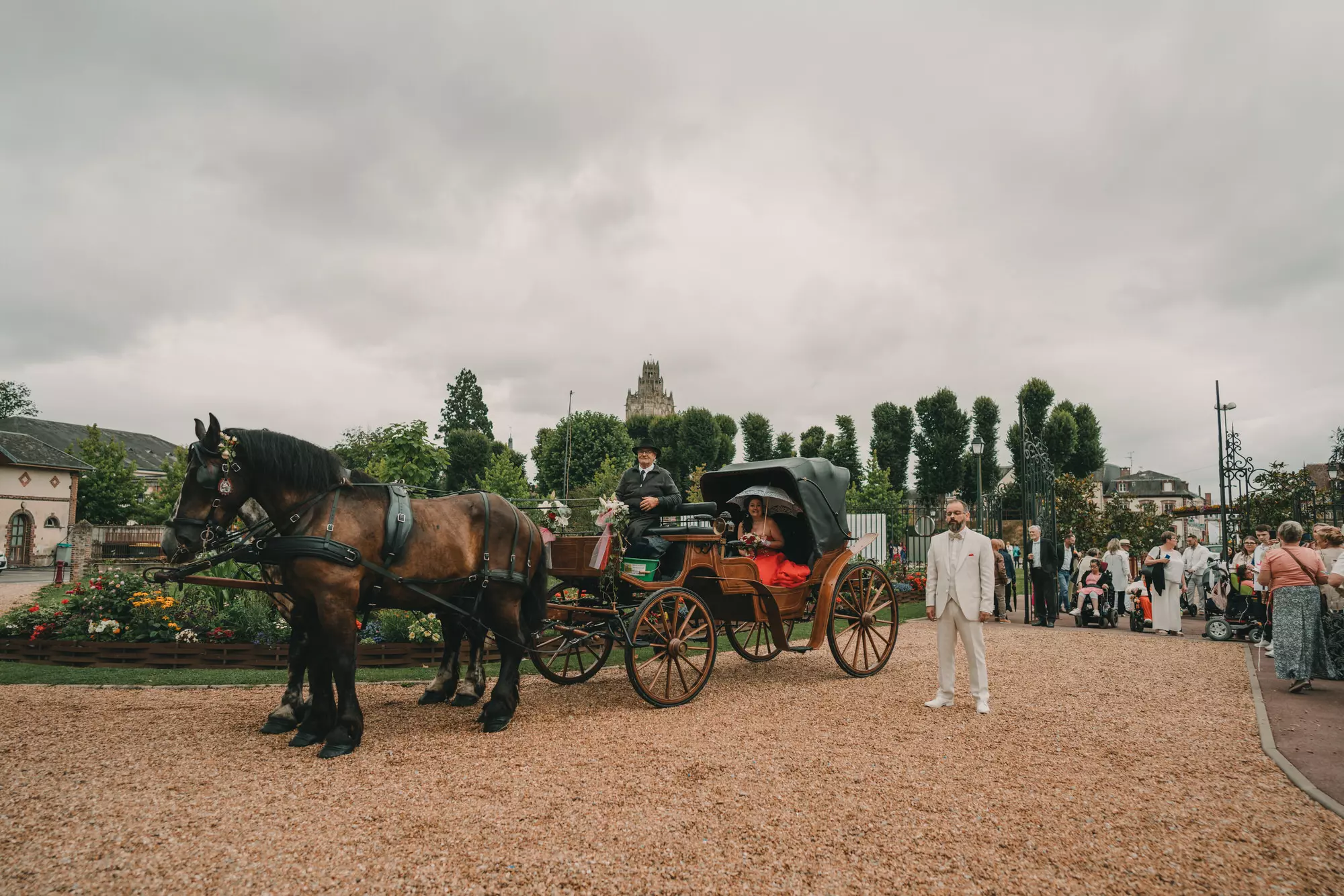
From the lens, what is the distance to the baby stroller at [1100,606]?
14633 millimetres

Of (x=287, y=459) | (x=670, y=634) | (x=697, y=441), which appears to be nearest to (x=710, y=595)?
(x=670, y=634)

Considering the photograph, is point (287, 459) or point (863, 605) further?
point (863, 605)

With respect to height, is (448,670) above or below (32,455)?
below

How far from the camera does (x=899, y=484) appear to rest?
4519 cm

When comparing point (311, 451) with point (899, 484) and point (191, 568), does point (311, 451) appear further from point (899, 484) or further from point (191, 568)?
point (899, 484)

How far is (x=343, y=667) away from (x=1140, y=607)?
45.7 feet

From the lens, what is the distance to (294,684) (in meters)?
5.68

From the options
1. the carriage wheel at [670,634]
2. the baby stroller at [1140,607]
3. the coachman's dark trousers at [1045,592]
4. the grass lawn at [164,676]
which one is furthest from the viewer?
the coachman's dark trousers at [1045,592]

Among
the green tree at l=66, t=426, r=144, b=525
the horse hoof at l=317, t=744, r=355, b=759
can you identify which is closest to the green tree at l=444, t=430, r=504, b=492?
the green tree at l=66, t=426, r=144, b=525

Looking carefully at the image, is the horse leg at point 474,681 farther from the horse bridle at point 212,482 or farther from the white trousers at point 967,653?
the white trousers at point 967,653

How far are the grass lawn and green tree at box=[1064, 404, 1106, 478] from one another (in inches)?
1687

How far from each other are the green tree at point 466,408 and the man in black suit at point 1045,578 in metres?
52.3

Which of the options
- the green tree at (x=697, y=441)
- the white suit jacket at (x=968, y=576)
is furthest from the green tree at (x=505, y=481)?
the white suit jacket at (x=968, y=576)

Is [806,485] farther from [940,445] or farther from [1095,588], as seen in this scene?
[940,445]
